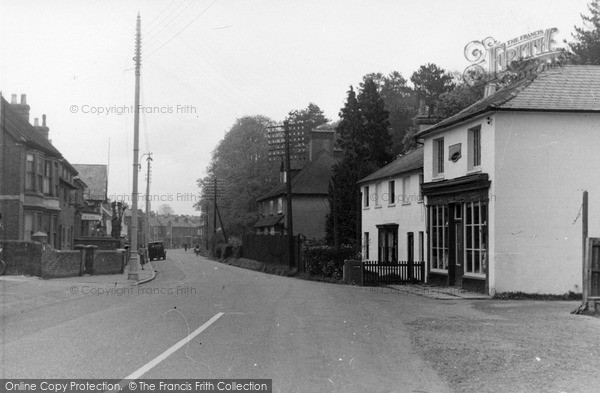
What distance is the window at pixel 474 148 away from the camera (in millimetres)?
22297

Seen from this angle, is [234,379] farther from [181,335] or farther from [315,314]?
[315,314]

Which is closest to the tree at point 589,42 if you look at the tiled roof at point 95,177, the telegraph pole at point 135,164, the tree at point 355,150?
the tree at point 355,150

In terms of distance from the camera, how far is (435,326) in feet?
41.9

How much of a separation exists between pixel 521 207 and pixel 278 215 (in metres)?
38.4

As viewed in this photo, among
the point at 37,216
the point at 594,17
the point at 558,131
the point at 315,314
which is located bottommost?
the point at 315,314

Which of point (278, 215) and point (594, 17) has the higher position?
point (594, 17)

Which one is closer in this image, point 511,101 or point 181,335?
point 181,335

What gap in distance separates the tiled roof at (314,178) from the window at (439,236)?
28.2m

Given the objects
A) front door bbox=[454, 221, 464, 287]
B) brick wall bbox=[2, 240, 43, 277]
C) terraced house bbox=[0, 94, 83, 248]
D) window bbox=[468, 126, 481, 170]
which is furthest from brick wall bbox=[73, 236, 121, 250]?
window bbox=[468, 126, 481, 170]

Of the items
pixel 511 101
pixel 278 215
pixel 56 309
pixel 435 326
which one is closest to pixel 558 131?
pixel 511 101

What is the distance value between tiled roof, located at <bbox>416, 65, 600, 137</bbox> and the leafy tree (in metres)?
50.3

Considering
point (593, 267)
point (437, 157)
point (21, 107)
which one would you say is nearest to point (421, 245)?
point (437, 157)

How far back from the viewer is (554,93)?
21719 mm

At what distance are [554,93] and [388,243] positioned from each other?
1365cm
